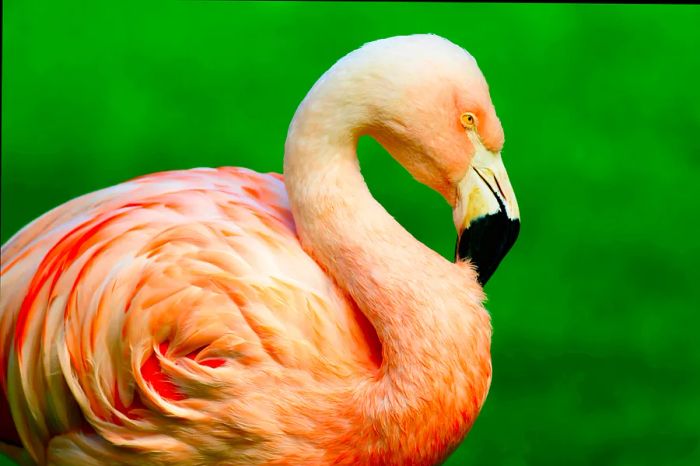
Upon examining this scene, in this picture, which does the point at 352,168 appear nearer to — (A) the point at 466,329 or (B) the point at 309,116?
(B) the point at 309,116

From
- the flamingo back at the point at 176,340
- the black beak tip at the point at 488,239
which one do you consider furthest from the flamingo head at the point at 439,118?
the flamingo back at the point at 176,340

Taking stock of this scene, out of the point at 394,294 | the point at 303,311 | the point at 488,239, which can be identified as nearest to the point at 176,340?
the point at 303,311

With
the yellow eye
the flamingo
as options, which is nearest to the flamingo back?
the flamingo

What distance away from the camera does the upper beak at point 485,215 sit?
2.32 metres

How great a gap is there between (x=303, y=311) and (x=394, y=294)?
0.66ft

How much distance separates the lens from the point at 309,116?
7.72ft

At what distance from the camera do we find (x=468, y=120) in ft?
7.62

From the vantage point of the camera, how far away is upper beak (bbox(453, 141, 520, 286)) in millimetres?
2320

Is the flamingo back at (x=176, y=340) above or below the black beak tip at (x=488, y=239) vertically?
below

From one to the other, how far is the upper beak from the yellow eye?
0.04m

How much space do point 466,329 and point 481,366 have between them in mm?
90

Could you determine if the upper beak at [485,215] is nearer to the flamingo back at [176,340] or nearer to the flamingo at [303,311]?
the flamingo at [303,311]

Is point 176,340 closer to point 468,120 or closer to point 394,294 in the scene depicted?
point 394,294

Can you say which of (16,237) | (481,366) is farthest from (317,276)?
(16,237)
